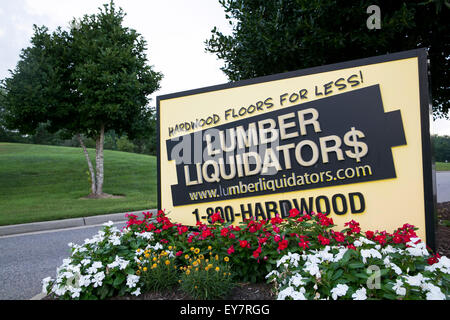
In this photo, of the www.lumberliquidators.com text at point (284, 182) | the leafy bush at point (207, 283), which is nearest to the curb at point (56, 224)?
the www.lumberliquidators.com text at point (284, 182)

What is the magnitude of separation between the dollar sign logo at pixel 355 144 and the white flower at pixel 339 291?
1.97 meters

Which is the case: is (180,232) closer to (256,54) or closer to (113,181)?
(256,54)

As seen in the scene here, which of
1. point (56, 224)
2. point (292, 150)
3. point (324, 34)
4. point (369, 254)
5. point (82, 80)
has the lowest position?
point (56, 224)

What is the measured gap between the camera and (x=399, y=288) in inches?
82.0

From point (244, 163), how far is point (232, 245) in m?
1.44

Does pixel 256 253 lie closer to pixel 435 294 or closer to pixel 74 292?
pixel 435 294

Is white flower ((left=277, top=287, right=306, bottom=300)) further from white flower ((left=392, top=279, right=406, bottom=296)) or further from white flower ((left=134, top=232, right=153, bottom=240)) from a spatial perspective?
white flower ((left=134, top=232, right=153, bottom=240))

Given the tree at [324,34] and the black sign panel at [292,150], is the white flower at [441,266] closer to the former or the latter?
the black sign panel at [292,150]

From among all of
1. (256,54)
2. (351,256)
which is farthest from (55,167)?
(351,256)

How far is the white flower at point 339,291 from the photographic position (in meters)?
2.15

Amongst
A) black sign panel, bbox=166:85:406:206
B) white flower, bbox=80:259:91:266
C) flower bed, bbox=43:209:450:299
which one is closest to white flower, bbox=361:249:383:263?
flower bed, bbox=43:209:450:299
